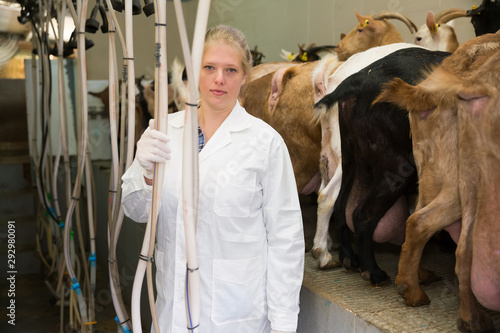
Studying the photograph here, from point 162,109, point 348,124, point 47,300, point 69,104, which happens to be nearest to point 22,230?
point 47,300

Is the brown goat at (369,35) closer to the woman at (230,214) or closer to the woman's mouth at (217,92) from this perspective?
the woman at (230,214)

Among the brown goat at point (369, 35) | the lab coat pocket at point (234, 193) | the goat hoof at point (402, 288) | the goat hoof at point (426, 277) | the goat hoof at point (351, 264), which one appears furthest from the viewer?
the brown goat at point (369, 35)

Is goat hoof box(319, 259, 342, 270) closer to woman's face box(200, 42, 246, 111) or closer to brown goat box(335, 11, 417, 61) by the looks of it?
woman's face box(200, 42, 246, 111)

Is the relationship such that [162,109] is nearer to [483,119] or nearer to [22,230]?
[483,119]

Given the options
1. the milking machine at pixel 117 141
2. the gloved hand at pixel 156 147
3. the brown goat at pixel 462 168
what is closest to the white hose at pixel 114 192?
the milking machine at pixel 117 141

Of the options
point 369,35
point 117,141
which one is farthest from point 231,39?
point 369,35

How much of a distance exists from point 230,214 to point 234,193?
0.27ft

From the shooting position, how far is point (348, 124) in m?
2.56

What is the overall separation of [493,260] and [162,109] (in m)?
1.24

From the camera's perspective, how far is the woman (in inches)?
69.0

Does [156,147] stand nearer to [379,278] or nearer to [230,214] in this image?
[230,214]

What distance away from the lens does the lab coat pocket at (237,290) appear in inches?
71.9

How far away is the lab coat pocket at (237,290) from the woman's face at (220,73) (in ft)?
2.03

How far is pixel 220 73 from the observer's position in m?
1.72
